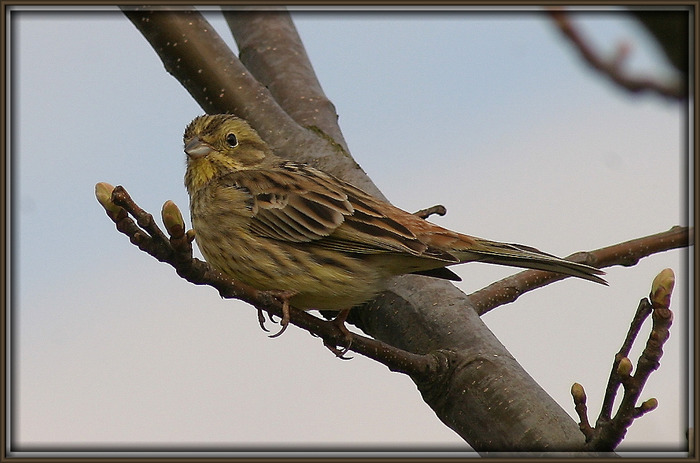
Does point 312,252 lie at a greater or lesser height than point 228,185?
lesser

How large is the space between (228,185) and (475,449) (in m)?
2.44

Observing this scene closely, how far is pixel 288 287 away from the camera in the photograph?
5.13 meters

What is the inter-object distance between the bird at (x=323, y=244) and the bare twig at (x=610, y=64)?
1692 millimetres

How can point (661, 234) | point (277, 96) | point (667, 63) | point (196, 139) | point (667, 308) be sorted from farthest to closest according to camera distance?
point (277, 96) → point (196, 139) → point (661, 234) → point (667, 308) → point (667, 63)

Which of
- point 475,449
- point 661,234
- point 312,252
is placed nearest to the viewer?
point 475,449

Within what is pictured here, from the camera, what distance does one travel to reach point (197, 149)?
642cm

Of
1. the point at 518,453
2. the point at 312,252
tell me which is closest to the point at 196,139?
the point at 312,252

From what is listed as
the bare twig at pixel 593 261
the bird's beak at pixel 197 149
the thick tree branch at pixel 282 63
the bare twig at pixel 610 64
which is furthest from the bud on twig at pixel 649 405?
the thick tree branch at pixel 282 63

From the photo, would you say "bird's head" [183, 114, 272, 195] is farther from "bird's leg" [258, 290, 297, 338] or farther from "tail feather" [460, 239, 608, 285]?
"tail feather" [460, 239, 608, 285]

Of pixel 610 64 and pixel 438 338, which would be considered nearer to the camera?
pixel 610 64

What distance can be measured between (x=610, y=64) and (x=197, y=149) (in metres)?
3.68

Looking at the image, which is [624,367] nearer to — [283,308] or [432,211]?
[283,308]

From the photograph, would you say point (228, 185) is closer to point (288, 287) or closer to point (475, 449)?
point (288, 287)

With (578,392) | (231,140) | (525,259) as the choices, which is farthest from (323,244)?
(578,392)
